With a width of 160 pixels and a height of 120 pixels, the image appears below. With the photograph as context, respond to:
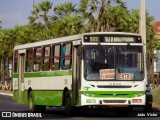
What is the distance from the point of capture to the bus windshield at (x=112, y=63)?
21.6 metres

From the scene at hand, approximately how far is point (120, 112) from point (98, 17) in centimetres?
2685

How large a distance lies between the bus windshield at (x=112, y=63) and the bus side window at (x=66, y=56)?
1.19m

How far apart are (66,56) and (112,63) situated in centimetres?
211

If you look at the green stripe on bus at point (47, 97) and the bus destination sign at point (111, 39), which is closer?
the bus destination sign at point (111, 39)

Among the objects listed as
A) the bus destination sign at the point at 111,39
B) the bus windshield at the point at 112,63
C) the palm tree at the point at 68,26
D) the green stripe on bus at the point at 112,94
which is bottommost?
the green stripe on bus at the point at 112,94

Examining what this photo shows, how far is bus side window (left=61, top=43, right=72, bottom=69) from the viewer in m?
22.8

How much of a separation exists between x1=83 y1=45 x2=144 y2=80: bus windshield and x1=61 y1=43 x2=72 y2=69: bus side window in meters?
1.19

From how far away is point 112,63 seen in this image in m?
21.7

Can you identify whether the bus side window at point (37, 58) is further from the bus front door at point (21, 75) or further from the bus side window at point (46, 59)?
the bus front door at point (21, 75)

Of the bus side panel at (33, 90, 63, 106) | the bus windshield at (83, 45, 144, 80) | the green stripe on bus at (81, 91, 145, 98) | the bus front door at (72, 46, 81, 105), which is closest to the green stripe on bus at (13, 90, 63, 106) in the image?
the bus side panel at (33, 90, 63, 106)

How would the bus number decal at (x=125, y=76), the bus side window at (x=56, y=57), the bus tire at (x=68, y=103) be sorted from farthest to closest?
1. the bus side window at (x=56, y=57)
2. the bus tire at (x=68, y=103)
3. the bus number decal at (x=125, y=76)

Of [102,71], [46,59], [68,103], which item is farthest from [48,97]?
[102,71]

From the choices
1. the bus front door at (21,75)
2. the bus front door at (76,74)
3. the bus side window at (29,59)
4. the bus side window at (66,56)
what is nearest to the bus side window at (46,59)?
the bus side window at (66,56)

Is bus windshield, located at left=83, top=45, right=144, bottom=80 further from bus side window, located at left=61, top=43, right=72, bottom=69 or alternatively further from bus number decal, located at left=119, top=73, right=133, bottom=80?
bus side window, located at left=61, top=43, right=72, bottom=69
